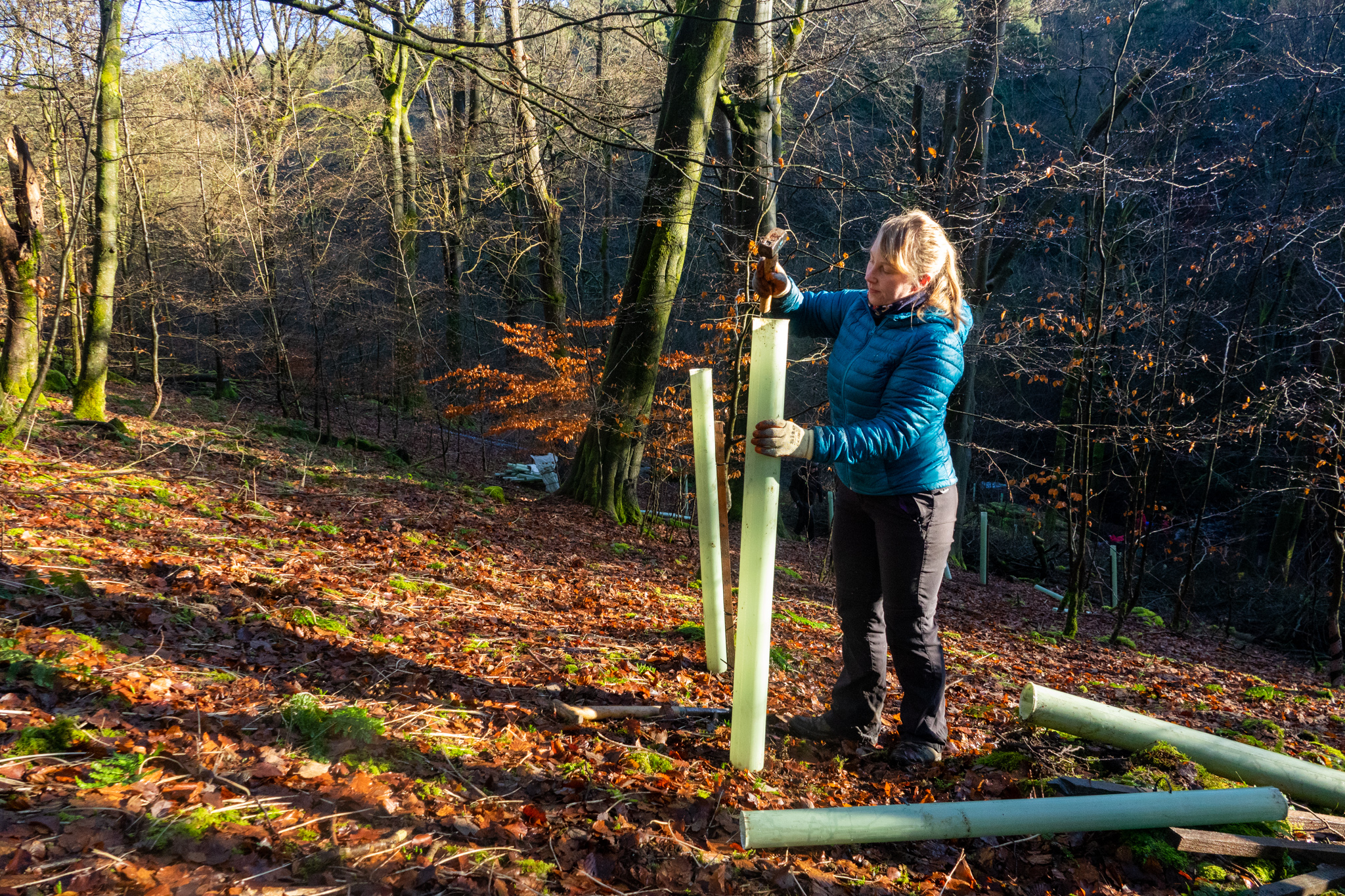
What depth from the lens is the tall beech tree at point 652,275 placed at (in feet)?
27.0

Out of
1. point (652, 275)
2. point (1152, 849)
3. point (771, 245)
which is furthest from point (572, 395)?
point (1152, 849)

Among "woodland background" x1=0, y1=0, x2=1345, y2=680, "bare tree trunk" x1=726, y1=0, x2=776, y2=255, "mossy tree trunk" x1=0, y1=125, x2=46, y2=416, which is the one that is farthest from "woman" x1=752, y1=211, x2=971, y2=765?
"mossy tree trunk" x1=0, y1=125, x2=46, y2=416

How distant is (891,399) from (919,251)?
0.54m

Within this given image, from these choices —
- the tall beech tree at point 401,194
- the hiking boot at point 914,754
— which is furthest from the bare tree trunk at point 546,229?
the hiking boot at point 914,754

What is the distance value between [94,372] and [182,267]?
8193mm

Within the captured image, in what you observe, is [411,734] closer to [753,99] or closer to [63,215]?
[753,99]

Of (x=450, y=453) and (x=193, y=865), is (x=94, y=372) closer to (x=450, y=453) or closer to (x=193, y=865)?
(x=450, y=453)

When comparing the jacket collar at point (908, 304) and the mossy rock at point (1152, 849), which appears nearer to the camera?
the mossy rock at point (1152, 849)

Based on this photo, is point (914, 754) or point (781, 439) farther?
point (914, 754)

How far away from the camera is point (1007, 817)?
7.80 ft

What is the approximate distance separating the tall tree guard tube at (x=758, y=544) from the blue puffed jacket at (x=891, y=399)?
199 millimetres

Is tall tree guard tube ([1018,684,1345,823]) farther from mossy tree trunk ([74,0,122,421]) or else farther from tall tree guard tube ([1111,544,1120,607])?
mossy tree trunk ([74,0,122,421])

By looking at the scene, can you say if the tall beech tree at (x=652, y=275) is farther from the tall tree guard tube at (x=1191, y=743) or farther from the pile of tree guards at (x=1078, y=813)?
the pile of tree guards at (x=1078, y=813)

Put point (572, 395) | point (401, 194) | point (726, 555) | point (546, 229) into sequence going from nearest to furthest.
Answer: point (726, 555) < point (572, 395) < point (546, 229) < point (401, 194)
